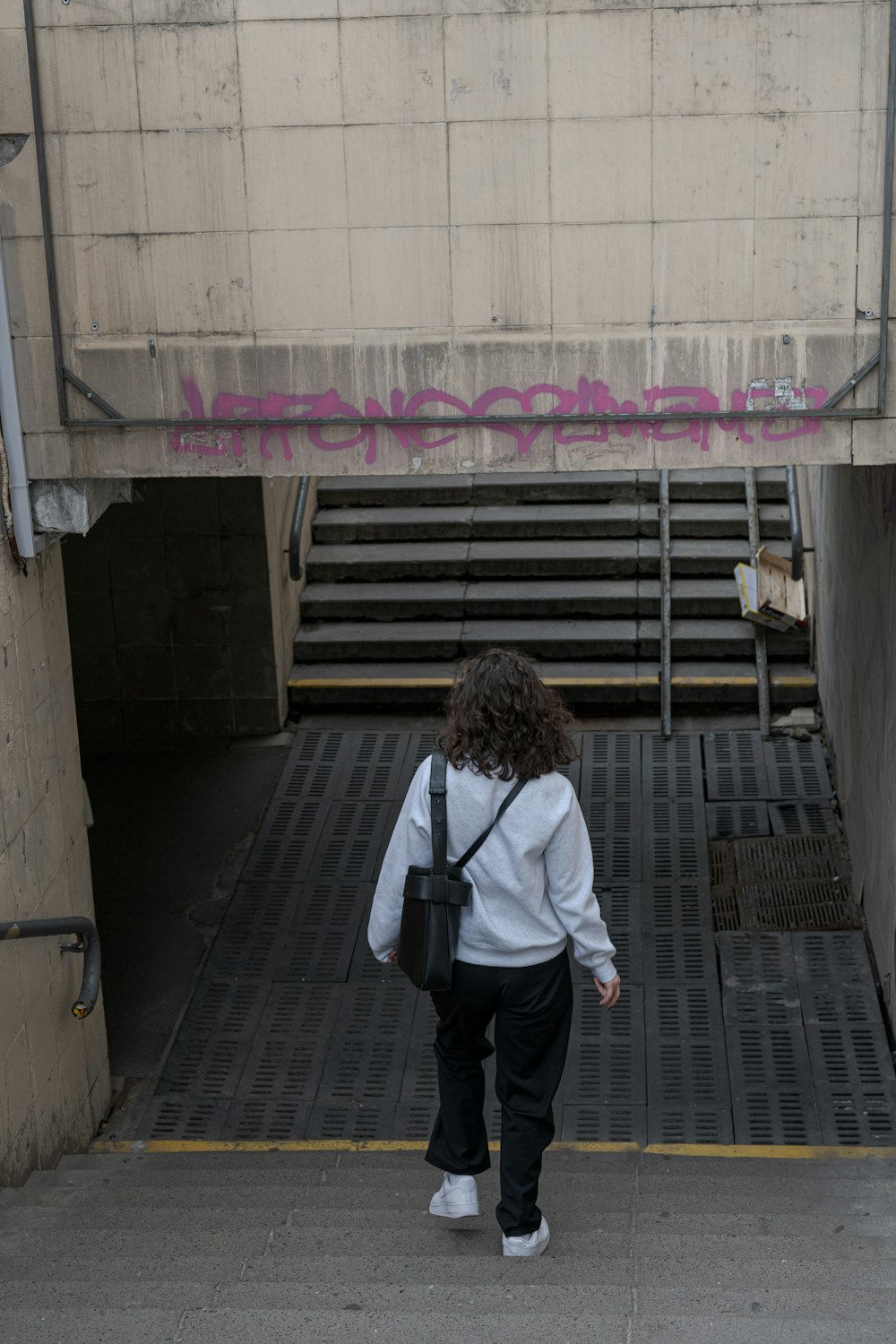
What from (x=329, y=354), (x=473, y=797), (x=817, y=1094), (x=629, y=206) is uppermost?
(x=629, y=206)

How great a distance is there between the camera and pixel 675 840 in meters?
7.95

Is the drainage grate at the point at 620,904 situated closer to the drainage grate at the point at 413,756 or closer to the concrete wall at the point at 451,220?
the drainage grate at the point at 413,756

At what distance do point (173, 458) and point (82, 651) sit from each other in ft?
14.5

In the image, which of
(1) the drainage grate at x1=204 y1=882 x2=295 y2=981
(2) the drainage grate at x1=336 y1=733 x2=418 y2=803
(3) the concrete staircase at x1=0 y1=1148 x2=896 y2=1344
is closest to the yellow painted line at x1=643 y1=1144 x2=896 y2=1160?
(3) the concrete staircase at x1=0 y1=1148 x2=896 y2=1344

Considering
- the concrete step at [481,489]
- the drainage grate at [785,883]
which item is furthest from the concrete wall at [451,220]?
the concrete step at [481,489]

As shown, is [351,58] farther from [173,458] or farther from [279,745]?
[279,745]

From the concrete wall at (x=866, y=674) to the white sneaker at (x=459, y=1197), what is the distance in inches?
109

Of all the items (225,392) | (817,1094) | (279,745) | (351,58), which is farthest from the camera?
(279,745)

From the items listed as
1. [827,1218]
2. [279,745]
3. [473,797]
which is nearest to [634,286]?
[473,797]

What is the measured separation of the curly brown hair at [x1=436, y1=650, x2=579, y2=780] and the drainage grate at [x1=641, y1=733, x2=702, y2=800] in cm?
491

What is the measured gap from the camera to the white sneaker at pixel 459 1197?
4.01 m

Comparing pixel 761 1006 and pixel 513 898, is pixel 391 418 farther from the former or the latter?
pixel 761 1006

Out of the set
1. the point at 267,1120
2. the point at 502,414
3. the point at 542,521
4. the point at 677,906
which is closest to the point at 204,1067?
the point at 267,1120

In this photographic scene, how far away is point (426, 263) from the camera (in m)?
4.85
